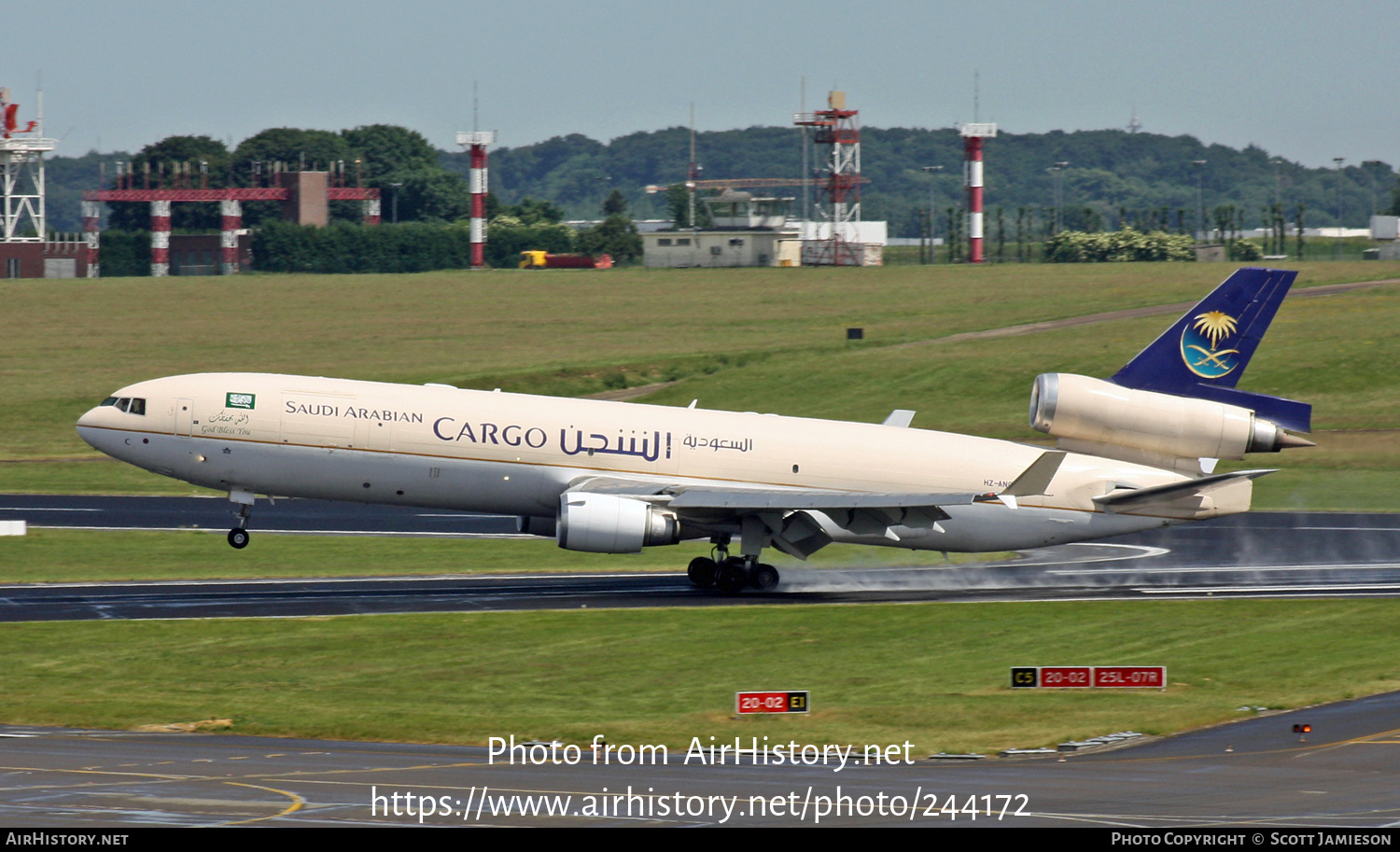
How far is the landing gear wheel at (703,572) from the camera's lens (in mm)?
45500

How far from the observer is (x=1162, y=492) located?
44344 mm

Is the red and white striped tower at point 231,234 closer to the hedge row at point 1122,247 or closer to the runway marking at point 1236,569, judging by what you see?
the hedge row at point 1122,247

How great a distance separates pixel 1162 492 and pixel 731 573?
40.1ft

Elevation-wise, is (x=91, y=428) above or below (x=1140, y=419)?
below

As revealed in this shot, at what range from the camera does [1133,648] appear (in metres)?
36.4

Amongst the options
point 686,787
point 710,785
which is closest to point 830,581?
point 710,785

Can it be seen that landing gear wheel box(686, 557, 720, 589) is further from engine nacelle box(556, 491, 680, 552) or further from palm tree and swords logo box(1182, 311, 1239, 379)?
palm tree and swords logo box(1182, 311, 1239, 379)

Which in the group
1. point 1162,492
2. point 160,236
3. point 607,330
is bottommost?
point 1162,492

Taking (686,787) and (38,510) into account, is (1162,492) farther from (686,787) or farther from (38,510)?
(38,510)

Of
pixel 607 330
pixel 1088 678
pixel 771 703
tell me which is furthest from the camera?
pixel 607 330

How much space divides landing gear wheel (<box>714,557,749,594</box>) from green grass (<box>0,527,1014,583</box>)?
6080mm

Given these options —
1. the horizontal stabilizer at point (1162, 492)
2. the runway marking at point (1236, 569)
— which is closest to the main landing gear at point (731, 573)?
the horizontal stabilizer at point (1162, 492)

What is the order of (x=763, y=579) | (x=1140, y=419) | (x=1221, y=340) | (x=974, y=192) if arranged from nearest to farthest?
(x=1221, y=340) → (x=1140, y=419) → (x=763, y=579) → (x=974, y=192)

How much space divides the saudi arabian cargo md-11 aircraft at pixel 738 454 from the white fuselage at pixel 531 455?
0.18 feet
